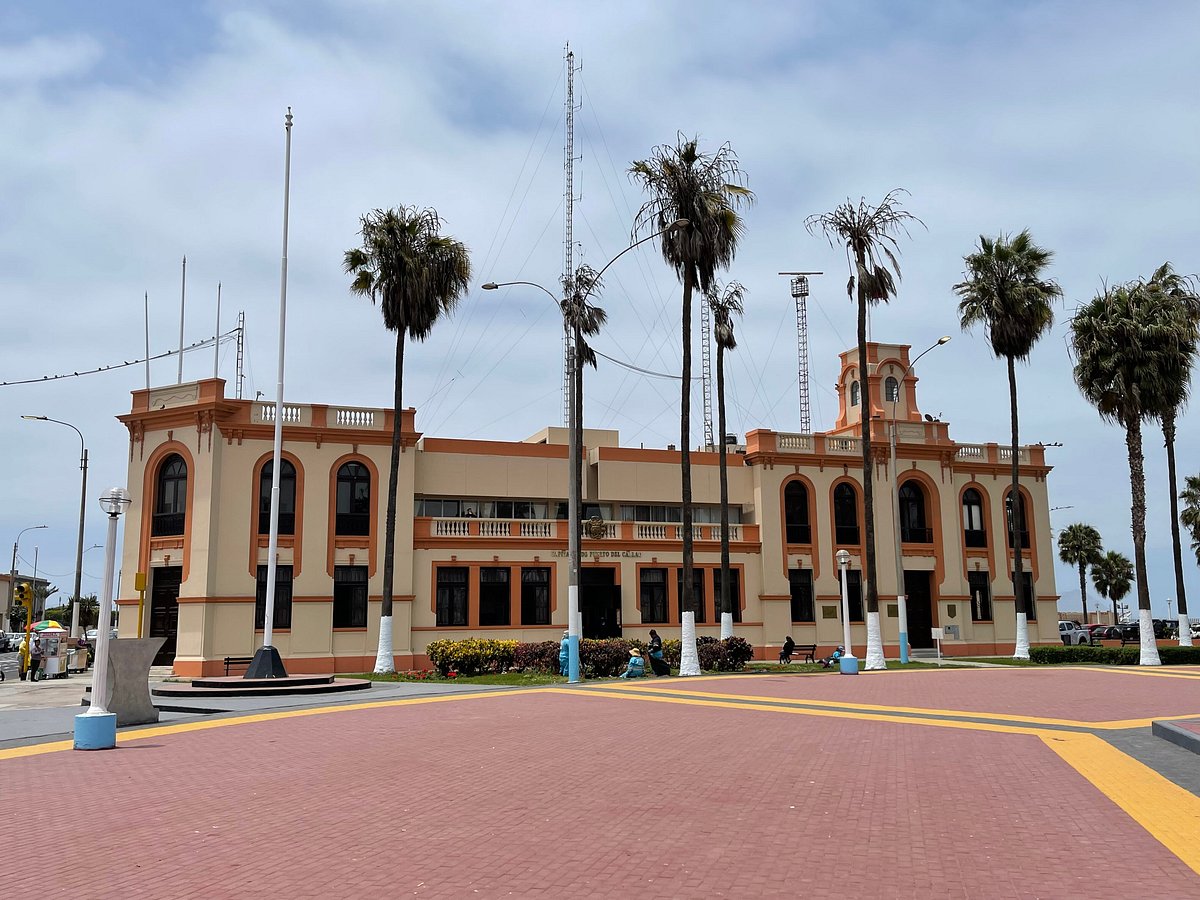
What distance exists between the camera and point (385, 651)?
3341 centimetres

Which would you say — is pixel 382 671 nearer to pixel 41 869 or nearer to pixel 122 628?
pixel 122 628

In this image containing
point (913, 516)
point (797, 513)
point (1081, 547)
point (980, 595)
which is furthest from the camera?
point (1081, 547)

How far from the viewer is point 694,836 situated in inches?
322

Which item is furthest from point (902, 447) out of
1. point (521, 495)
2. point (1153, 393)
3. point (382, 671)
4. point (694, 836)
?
point (694, 836)

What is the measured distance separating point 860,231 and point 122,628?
96.3ft

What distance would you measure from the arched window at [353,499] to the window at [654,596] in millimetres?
11315

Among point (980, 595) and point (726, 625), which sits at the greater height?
point (980, 595)

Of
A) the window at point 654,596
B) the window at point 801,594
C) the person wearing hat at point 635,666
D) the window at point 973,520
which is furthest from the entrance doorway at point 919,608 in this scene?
the person wearing hat at point 635,666

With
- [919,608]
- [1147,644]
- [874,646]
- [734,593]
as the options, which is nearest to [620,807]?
[874,646]

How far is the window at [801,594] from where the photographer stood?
140 feet

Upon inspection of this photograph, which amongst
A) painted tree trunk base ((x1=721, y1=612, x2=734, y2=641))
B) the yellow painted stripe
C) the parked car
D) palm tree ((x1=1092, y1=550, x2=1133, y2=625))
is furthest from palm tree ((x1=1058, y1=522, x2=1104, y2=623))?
the yellow painted stripe

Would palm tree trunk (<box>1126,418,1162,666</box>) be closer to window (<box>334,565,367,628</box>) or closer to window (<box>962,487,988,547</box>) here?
window (<box>962,487,988,547</box>)

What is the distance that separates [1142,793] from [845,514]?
3493 centimetres

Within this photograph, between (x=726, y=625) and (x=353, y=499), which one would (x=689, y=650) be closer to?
(x=726, y=625)
